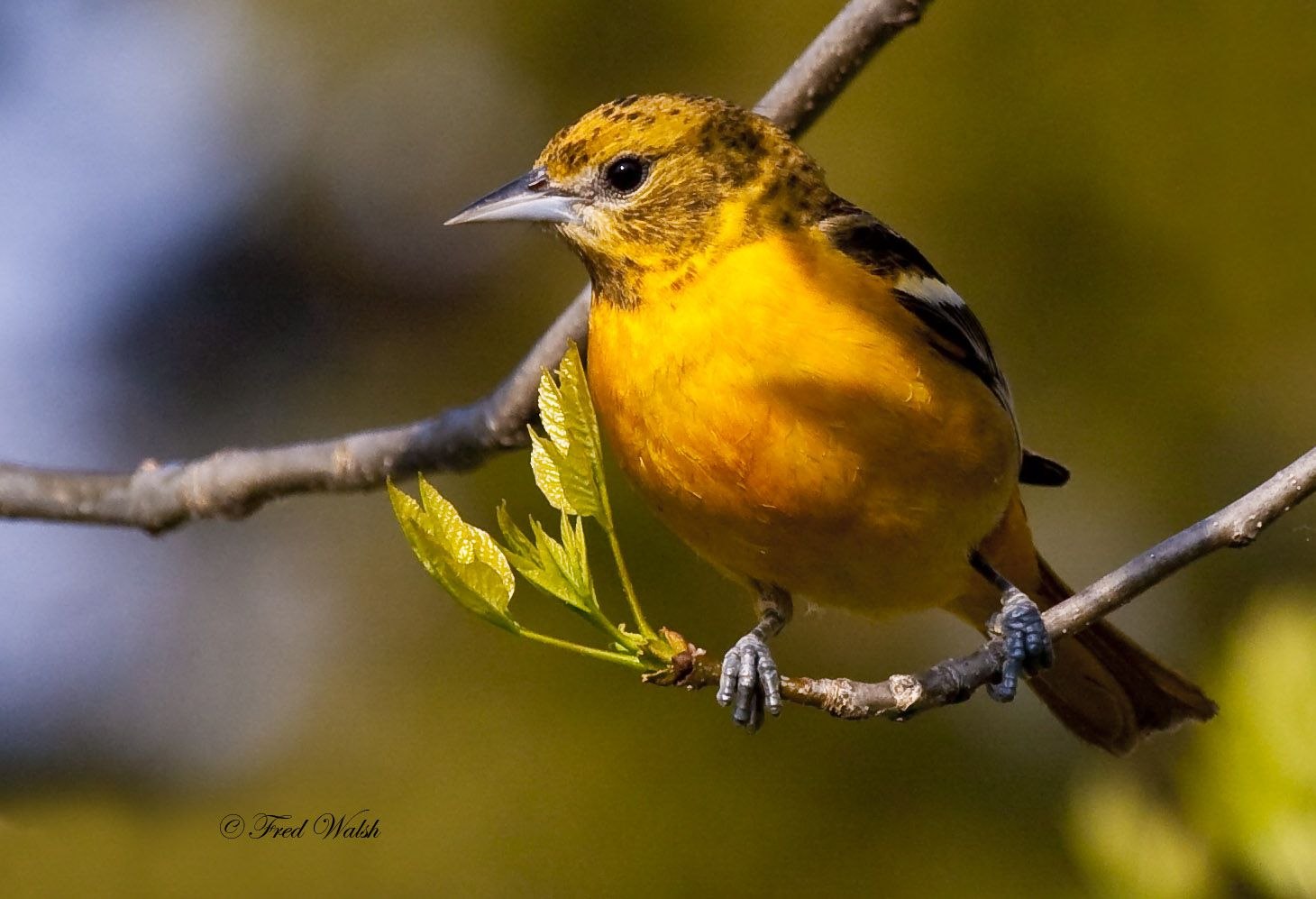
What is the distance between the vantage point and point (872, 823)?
Answer: 400 cm

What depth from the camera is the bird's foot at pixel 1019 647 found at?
9.74 feet

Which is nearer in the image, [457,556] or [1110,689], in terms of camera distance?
[457,556]

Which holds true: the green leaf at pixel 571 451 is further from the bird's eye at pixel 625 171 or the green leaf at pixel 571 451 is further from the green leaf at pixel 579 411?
the bird's eye at pixel 625 171

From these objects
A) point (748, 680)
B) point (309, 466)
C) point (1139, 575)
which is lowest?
point (309, 466)

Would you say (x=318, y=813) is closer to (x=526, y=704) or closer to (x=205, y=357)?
(x=526, y=704)

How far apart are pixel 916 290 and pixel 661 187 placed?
57 centimetres

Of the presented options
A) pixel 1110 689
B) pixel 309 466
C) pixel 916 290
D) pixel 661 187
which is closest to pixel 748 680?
pixel 916 290

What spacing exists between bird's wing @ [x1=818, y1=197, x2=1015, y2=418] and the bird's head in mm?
84

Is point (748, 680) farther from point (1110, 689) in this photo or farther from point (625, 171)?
point (1110, 689)

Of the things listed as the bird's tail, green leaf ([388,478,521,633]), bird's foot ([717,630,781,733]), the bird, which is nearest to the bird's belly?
the bird

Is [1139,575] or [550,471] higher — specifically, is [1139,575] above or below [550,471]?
above

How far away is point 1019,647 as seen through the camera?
3066 millimetres

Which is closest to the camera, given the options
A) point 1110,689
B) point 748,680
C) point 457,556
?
point 457,556

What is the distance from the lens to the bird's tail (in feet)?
11.9
